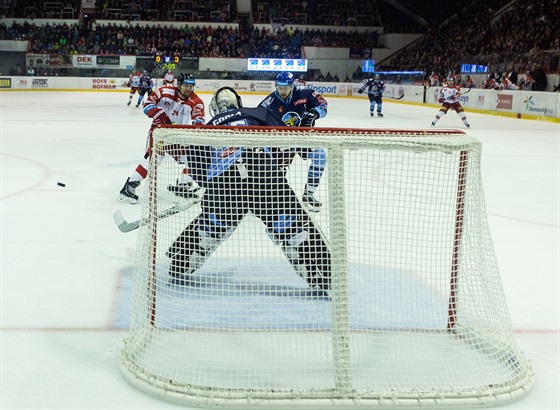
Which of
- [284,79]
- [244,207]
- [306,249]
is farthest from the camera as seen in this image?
[284,79]

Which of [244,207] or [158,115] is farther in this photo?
[158,115]

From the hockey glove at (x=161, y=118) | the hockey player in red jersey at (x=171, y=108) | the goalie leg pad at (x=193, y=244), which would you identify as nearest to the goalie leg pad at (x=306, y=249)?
the goalie leg pad at (x=193, y=244)

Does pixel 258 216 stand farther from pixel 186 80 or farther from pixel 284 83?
pixel 186 80

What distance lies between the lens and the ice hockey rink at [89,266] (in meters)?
2.43

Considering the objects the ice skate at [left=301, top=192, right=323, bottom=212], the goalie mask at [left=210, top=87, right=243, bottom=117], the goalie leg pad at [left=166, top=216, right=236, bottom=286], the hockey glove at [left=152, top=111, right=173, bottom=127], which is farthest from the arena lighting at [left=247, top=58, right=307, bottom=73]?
the goalie leg pad at [left=166, top=216, right=236, bottom=286]

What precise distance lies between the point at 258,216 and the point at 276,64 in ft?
94.9

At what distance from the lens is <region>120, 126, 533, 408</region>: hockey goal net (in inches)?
92.4

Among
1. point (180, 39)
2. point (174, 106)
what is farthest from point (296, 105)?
point (180, 39)

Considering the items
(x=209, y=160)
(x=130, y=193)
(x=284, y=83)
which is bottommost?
(x=130, y=193)

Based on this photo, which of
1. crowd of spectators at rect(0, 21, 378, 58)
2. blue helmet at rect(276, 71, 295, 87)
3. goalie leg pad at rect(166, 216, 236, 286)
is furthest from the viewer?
crowd of spectators at rect(0, 21, 378, 58)

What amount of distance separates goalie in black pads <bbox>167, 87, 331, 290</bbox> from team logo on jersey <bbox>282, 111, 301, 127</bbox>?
2.22 metres

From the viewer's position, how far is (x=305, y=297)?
2.76 metres

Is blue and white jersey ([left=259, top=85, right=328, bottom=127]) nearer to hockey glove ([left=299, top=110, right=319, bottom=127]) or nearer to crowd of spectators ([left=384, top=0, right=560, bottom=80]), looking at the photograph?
hockey glove ([left=299, top=110, right=319, bottom=127])

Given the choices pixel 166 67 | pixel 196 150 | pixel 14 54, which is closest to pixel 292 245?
pixel 196 150
